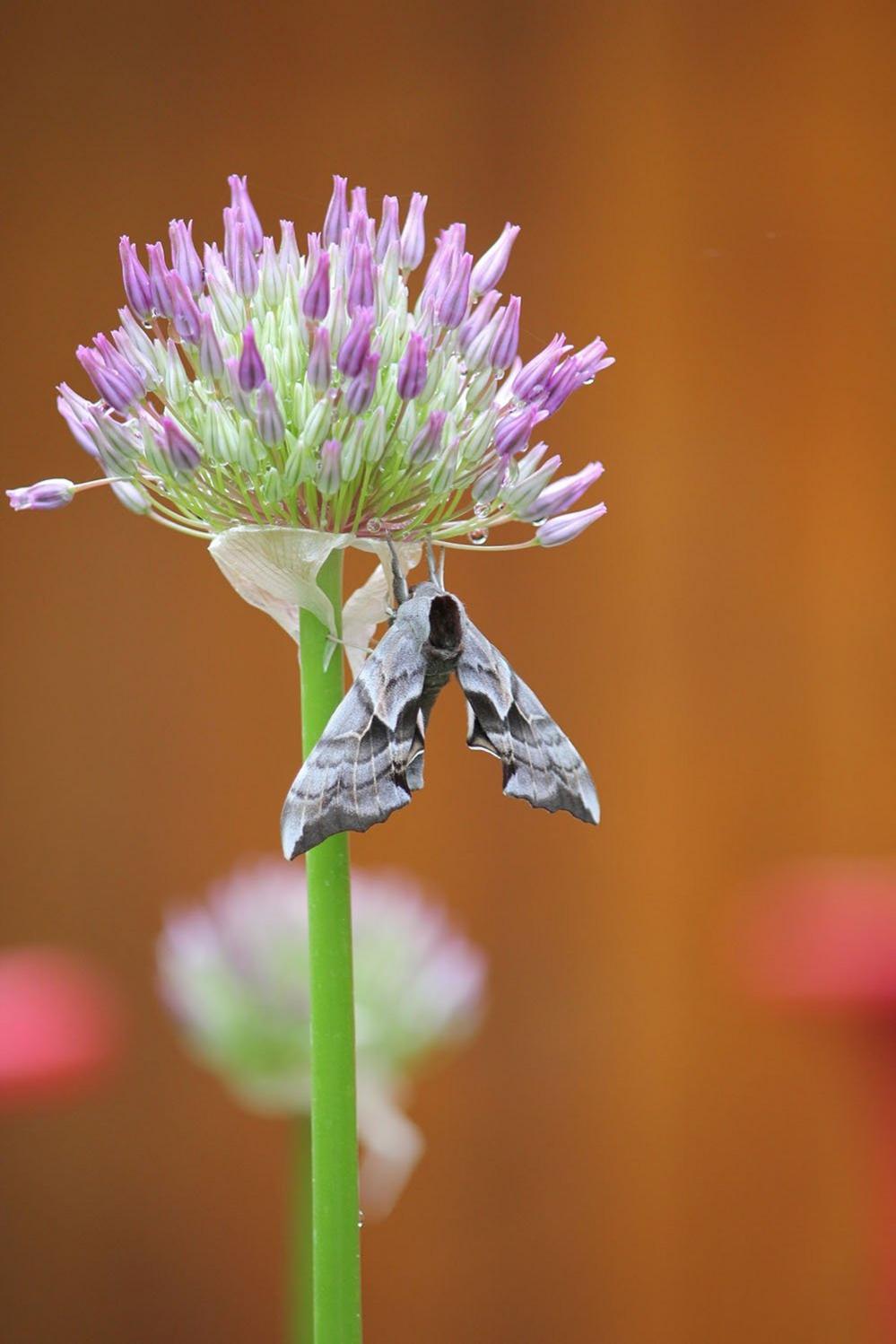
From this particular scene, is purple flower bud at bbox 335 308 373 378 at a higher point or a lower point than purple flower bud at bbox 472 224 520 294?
lower

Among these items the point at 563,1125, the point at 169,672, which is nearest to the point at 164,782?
the point at 169,672

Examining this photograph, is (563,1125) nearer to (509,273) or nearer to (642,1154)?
(642,1154)

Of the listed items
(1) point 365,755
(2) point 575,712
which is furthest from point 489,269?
(2) point 575,712

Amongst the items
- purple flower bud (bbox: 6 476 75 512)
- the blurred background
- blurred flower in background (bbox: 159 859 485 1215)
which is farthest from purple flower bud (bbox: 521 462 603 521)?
the blurred background

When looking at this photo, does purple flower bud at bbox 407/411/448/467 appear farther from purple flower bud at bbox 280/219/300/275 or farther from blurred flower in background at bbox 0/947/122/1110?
blurred flower in background at bbox 0/947/122/1110

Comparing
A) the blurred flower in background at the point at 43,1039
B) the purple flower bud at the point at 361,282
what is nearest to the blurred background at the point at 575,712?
the blurred flower in background at the point at 43,1039

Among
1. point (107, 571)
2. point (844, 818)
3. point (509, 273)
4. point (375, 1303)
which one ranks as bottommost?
point (375, 1303)
